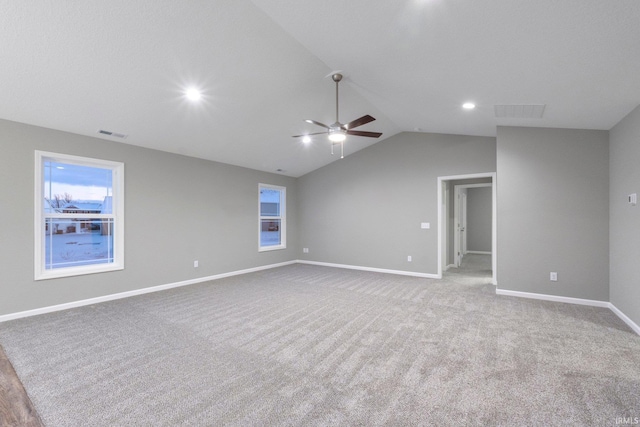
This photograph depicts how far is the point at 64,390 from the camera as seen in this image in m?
2.09

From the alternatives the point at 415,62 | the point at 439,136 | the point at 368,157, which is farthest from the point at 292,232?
the point at 415,62

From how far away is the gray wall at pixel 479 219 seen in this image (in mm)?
9664

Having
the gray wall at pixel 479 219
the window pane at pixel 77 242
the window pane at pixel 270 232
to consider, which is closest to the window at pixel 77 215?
the window pane at pixel 77 242

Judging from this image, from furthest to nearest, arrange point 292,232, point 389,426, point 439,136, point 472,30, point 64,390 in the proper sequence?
point 292,232 < point 439,136 < point 472,30 < point 64,390 < point 389,426

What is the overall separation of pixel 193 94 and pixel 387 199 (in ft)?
14.4

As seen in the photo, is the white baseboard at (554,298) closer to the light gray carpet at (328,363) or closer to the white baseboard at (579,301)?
the white baseboard at (579,301)

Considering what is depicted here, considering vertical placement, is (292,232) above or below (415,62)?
below

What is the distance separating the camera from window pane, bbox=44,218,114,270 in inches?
155

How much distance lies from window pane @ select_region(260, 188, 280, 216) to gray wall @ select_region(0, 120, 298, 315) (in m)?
0.33

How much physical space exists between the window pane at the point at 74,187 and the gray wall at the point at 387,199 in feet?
14.7

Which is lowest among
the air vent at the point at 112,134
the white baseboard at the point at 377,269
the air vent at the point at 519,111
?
the white baseboard at the point at 377,269

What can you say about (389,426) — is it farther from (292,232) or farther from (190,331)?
(292,232)

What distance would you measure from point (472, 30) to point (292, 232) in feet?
20.3

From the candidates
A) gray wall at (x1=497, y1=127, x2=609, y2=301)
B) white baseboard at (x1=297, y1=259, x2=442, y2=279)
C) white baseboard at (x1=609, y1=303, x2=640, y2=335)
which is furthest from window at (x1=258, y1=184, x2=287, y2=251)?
white baseboard at (x1=609, y1=303, x2=640, y2=335)
